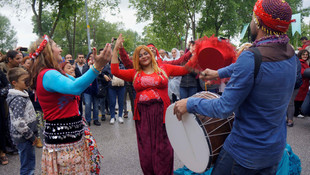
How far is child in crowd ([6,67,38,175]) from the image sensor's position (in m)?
2.69

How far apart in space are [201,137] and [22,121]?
7.13 ft

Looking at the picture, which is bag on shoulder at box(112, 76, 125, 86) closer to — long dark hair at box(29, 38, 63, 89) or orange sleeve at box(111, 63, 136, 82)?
orange sleeve at box(111, 63, 136, 82)

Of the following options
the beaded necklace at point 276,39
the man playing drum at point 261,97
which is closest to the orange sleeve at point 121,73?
the man playing drum at point 261,97

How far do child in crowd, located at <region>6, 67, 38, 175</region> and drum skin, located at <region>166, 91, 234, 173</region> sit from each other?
1.85m

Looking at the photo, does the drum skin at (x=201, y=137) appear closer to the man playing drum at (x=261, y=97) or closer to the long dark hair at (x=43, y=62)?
the man playing drum at (x=261, y=97)

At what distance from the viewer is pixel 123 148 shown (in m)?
4.64

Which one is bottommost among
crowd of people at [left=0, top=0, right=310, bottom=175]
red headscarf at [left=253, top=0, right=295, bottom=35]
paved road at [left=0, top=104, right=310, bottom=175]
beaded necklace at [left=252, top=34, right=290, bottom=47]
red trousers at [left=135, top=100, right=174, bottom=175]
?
paved road at [left=0, top=104, right=310, bottom=175]

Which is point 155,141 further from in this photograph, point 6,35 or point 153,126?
point 6,35

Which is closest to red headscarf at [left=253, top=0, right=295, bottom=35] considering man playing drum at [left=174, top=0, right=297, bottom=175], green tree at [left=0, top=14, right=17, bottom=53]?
man playing drum at [left=174, top=0, right=297, bottom=175]

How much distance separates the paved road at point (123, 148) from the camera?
3695 mm

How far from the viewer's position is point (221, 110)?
1483 millimetres

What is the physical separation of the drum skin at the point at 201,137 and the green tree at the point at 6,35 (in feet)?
172

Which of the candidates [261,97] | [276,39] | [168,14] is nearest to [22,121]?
[261,97]

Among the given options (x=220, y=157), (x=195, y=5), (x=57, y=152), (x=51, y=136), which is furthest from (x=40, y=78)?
(x=195, y=5)
